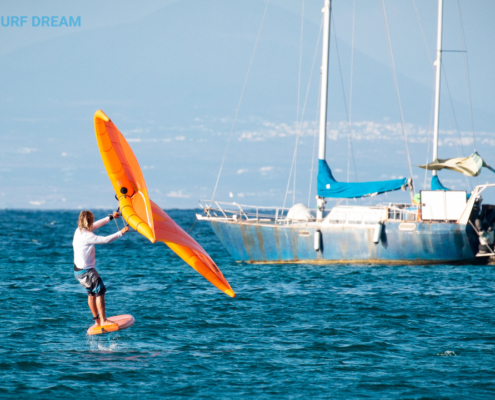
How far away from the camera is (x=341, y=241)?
27.8 meters

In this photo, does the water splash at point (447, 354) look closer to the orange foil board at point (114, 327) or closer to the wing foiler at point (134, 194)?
the wing foiler at point (134, 194)

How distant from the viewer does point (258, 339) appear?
1380cm

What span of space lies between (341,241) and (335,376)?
1679cm

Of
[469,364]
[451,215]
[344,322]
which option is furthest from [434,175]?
[469,364]

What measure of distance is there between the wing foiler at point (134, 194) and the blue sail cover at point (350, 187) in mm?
15933

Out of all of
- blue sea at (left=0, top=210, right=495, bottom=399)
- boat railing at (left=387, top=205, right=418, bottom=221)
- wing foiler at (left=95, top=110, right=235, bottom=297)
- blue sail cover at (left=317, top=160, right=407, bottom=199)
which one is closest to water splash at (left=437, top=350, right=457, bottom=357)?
blue sea at (left=0, top=210, right=495, bottom=399)

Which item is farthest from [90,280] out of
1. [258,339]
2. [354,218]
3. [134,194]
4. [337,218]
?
[354,218]

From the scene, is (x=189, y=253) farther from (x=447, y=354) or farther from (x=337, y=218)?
(x=337, y=218)

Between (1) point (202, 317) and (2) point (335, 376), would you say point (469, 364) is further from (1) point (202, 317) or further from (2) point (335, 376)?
(1) point (202, 317)

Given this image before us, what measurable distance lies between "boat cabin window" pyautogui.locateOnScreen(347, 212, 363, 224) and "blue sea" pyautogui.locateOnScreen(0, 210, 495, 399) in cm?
335

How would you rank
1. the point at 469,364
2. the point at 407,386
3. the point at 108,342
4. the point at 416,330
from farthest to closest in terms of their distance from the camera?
the point at 416,330
the point at 108,342
the point at 469,364
the point at 407,386

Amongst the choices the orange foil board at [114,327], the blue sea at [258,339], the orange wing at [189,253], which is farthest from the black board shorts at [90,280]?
the orange wing at [189,253]

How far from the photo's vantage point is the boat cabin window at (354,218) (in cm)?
2770

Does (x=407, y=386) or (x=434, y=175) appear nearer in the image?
(x=407, y=386)
